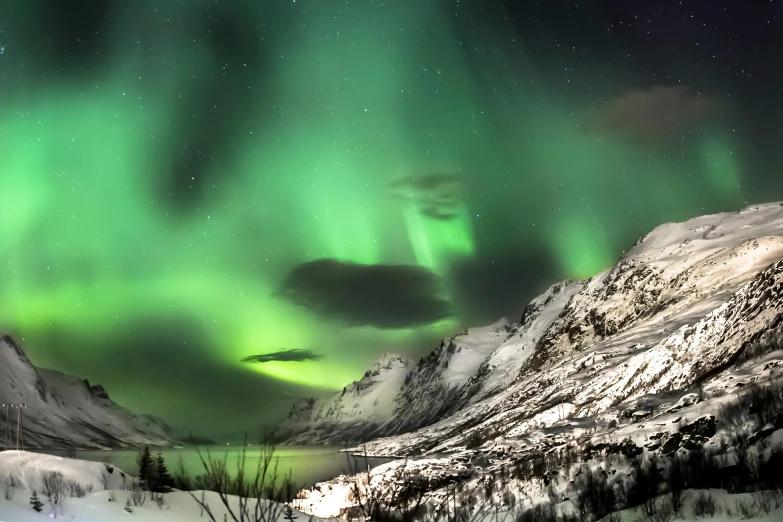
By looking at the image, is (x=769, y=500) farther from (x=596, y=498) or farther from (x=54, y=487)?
(x=54, y=487)

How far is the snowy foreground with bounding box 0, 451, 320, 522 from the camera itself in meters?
18.5

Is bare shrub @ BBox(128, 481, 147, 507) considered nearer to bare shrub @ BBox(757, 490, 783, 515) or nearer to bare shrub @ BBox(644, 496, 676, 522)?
bare shrub @ BBox(644, 496, 676, 522)

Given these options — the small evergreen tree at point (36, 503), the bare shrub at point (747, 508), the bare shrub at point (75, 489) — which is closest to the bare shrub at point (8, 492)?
the small evergreen tree at point (36, 503)

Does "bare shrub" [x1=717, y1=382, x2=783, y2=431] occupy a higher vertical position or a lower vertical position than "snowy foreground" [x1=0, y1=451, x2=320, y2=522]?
lower

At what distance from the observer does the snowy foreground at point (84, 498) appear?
18.5 meters

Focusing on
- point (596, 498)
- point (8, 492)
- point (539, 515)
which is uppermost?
point (8, 492)

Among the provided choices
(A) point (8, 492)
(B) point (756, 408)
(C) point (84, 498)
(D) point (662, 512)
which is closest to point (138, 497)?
(C) point (84, 498)

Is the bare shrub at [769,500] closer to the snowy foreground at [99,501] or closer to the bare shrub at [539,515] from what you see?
the snowy foreground at [99,501]

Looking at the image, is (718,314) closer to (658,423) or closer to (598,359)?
(598,359)

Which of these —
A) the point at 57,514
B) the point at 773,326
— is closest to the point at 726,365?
the point at 773,326

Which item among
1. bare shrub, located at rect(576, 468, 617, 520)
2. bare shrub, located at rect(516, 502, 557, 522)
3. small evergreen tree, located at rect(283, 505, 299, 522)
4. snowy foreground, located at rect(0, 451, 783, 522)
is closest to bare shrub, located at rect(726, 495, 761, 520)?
snowy foreground, located at rect(0, 451, 783, 522)

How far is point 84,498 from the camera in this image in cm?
2017

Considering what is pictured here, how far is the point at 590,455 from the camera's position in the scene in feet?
155

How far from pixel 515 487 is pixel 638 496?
685 inches
